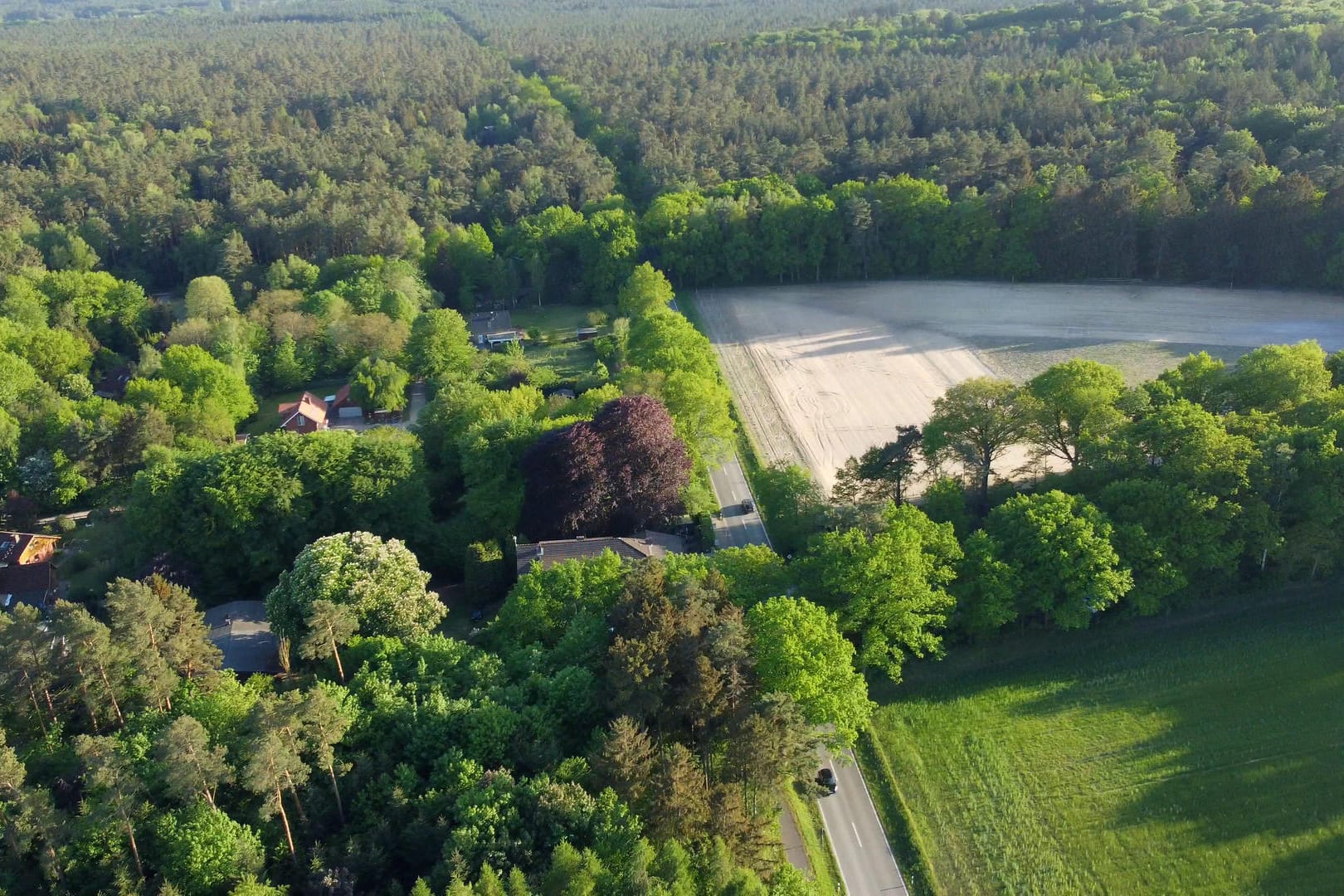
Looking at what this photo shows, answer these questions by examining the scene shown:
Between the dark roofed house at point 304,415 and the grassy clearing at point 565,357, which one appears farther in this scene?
the grassy clearing at point 565,357

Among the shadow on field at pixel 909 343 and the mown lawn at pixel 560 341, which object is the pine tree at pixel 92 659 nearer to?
the mown lawn at pixel 560 341

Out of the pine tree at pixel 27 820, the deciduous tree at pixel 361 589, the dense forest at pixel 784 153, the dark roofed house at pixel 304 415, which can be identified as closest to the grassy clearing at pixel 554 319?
the dense forest at pixel 784 153

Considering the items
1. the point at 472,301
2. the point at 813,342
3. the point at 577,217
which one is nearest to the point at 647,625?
the point at 813,342

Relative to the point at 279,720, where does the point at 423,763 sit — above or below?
below

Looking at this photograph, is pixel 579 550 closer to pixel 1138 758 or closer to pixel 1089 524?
pixel 1089 524

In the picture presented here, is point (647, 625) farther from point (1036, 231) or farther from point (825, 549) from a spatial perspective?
point (1036, 231)

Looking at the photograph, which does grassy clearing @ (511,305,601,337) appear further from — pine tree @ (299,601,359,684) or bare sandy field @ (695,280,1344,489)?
pine tree @ (299,601,359,684)
